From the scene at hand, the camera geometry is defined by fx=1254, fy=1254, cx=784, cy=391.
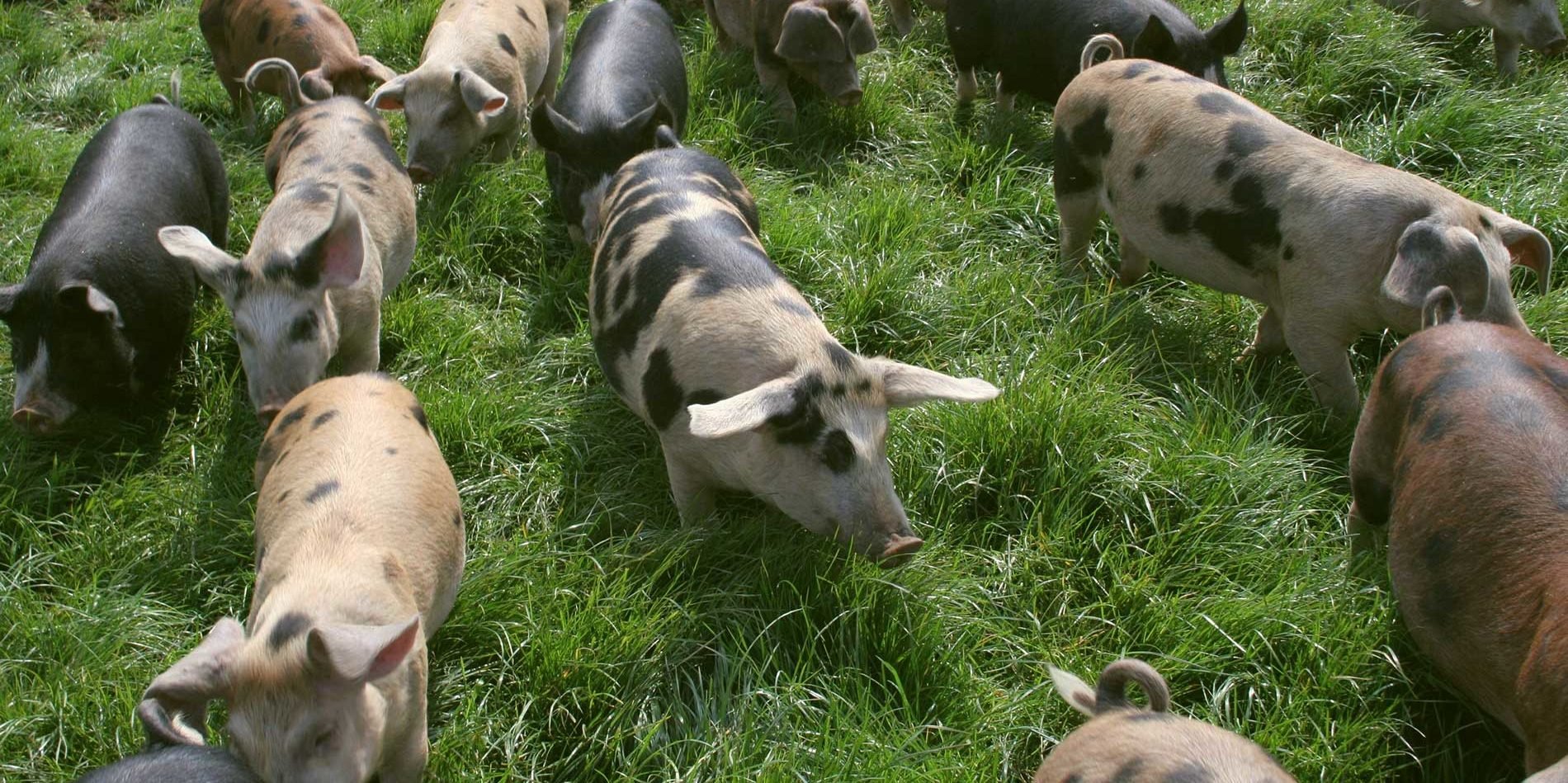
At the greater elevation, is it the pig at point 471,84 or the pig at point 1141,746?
the pig at point 1141,746

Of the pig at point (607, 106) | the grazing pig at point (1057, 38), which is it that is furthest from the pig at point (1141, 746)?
the grazing pig at point (1057, 38)

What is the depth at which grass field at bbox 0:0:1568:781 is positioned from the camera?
11.2 ft

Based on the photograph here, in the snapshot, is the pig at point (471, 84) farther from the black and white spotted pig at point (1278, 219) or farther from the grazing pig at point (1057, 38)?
the black and white spotted pig at point (1278, 219)

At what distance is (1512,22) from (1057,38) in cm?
251

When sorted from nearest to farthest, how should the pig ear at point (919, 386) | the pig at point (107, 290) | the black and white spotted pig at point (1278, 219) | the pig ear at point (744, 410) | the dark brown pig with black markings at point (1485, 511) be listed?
the dark brown pig with black markings at point (1485, 511) < the pig ear at point (744, 410) < the pig ear at point (919, 386) < the black and white spotted pig at point (1278, 219) < the pig at point (107, 290)

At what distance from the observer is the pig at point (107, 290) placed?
4621 millimetres

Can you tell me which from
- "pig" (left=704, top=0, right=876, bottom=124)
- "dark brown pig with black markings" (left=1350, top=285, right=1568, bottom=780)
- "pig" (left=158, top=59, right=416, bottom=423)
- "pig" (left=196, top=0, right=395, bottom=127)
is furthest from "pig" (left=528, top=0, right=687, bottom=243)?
"dark brown pig with black markings" (left=1350, top=285, right=1568, bottom=780)

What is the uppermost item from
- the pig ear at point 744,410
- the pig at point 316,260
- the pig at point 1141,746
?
the pig ear at point 744,410

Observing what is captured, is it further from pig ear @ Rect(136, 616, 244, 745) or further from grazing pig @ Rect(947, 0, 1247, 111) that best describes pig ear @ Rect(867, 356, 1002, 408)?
grazing pig @ Rect(947, 0, 1247, 111)

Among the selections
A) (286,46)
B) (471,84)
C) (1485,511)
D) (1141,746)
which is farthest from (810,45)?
(1141,746)

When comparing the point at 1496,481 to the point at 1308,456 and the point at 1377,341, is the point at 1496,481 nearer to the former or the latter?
the point at 1308,456

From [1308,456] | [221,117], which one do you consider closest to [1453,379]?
[1308,456]

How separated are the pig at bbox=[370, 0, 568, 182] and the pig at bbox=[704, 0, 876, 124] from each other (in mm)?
1287

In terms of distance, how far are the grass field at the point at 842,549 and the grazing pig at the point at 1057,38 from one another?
537 mm
